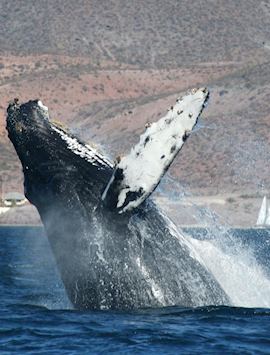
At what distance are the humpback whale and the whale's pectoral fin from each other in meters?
0.42

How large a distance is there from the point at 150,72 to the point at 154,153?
10885 centimetres

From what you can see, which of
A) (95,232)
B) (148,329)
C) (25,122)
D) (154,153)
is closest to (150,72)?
(25,122)

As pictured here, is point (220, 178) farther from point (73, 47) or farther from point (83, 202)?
point (83, 202)

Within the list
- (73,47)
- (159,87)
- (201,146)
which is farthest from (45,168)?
(73,47)

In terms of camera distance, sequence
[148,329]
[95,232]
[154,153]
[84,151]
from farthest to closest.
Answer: [84,151] → [95,232] → [148,329] → [154,153]

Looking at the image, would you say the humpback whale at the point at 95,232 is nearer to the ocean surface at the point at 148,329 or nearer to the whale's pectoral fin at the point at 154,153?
the ocean surface at the point at 148,329

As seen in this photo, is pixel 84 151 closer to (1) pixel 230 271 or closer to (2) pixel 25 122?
(2) pixel 25 122

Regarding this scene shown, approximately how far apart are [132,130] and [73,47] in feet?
112

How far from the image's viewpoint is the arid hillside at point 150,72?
89.5 m

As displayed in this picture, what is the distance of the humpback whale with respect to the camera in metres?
12.7

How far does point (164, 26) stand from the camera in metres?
134

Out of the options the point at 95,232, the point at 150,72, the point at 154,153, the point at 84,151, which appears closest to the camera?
the point at 154,153

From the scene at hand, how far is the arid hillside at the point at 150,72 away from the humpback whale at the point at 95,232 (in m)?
63.9

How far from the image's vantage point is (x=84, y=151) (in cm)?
1288
